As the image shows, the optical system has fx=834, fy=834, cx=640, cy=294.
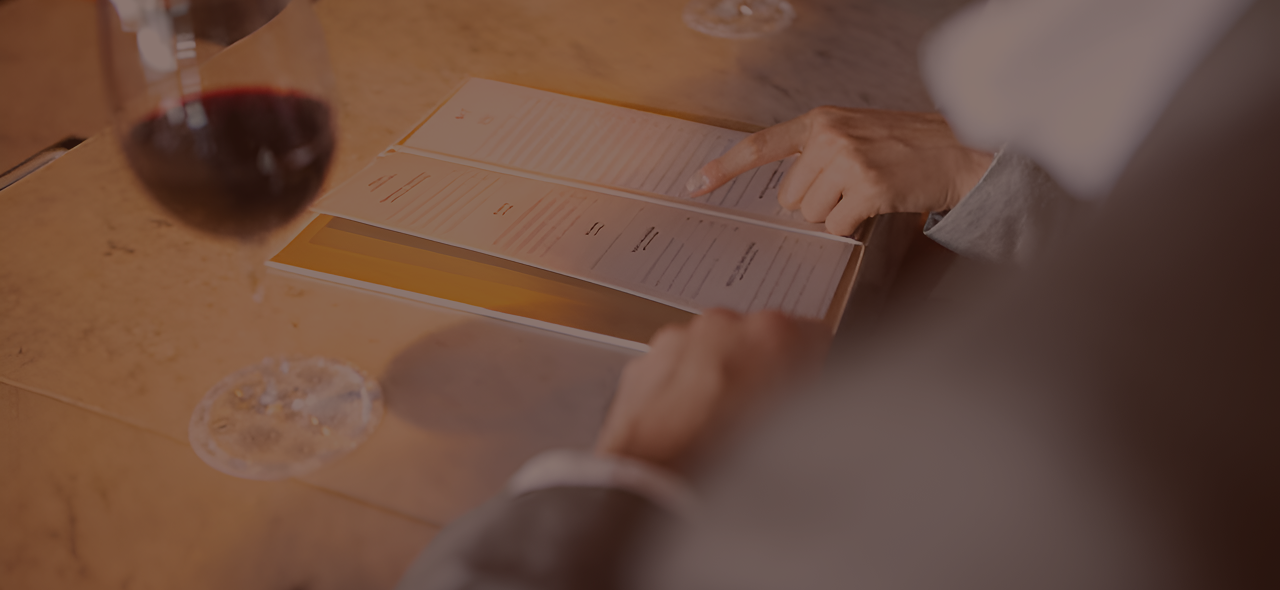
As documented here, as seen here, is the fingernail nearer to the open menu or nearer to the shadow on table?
the open menu

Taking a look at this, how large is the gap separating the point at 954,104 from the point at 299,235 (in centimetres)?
58

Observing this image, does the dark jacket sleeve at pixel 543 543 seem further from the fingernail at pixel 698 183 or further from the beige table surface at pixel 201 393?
the fingernail at pixel 698 183

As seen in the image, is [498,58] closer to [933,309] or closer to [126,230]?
[126,230]

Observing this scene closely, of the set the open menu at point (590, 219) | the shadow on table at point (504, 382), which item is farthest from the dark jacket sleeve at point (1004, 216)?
the shadow on table at point (504, 382)

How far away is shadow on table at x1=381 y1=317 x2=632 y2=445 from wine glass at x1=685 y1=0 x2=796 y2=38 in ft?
1.77

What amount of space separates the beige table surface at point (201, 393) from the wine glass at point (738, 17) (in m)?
0.17

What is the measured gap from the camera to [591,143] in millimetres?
742

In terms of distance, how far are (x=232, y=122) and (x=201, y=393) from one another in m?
0.19

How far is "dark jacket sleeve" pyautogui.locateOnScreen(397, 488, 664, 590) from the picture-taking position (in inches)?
13.5

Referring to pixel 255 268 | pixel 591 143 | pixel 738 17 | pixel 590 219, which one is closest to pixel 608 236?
pixel 590 219

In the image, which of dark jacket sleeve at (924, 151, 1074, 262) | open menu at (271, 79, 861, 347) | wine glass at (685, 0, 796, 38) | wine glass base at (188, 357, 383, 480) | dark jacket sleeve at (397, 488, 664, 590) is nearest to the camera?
dark jacket sleeve at (397, 488, 664, 590)

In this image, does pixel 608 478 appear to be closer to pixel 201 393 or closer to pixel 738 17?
pixel 201 393

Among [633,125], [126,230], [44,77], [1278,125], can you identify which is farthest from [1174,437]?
[44,77]

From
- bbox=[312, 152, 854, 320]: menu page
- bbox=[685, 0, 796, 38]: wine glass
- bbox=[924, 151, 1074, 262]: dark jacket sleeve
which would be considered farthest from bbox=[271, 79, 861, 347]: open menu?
bbox=[685, 0, 796, 38]: wine glass
